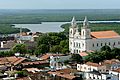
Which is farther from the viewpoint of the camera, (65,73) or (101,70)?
(101,70)

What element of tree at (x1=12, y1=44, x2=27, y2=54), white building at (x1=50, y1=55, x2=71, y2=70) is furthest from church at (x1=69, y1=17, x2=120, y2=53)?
white building at (x1=50, y1=55, x2=71, y2=70)

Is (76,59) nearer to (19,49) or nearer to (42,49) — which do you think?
(42,49)

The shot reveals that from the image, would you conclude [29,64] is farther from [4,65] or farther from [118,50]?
[118,50]

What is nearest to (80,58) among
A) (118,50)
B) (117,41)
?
(118,50)

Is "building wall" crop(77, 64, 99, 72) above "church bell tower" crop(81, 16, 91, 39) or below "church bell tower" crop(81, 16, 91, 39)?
below

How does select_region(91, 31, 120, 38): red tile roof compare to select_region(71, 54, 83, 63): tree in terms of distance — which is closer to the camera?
select_region(71, 54, 83, 63): tree

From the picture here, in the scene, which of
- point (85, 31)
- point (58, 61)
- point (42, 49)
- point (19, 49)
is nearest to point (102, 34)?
point (85, 31)

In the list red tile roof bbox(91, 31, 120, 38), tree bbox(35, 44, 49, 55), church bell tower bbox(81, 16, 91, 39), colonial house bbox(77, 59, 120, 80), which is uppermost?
church bell tower bbox(81, 16, 91, 39)

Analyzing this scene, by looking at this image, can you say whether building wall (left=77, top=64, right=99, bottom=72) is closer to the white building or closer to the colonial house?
the colonial house
